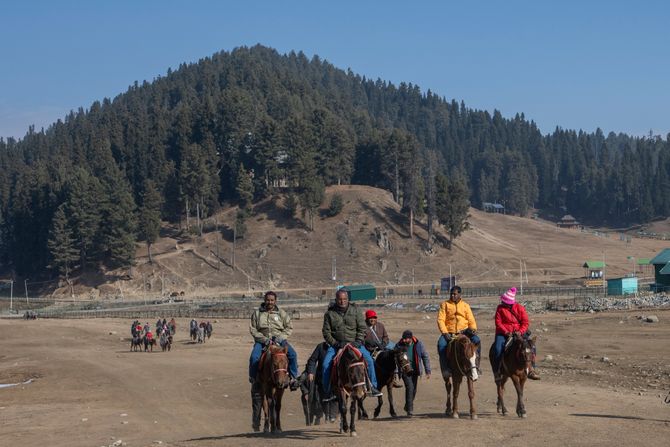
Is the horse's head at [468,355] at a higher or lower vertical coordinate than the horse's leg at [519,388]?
higher

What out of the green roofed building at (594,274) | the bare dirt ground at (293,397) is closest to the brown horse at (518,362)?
the bare dirt ground at (293,397)

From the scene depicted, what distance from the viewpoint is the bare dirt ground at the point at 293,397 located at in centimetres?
1784

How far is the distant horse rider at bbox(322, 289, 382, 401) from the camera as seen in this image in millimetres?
17656

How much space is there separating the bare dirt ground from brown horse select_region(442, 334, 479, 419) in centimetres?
49

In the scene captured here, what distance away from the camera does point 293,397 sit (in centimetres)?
3031

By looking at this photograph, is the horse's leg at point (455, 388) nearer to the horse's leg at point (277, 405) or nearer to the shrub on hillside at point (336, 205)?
the horse's leg at point (277, 405)

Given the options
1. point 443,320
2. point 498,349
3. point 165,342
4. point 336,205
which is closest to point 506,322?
point 498,349

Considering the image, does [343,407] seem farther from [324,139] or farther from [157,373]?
[324,139]

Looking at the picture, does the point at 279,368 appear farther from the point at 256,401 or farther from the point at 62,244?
the point at 62,244

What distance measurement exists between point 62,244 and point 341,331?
106 m

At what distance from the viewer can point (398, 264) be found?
12119 cm

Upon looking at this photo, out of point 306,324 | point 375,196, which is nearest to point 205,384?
point 306,324

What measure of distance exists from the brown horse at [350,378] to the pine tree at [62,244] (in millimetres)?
105796

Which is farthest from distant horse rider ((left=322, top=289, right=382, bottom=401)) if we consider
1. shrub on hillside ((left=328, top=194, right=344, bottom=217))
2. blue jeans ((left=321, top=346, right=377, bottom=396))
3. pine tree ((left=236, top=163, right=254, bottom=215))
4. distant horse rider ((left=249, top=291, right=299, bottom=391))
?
shrub on hillside ((left=328, top=194, right=344, bottom=217))
